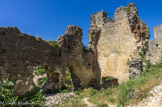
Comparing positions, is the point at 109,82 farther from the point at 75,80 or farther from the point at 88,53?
the point at 88,53

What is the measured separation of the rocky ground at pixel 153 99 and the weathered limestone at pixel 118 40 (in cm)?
432

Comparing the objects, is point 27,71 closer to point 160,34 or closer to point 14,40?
point 14,40

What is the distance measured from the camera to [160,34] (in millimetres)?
9898

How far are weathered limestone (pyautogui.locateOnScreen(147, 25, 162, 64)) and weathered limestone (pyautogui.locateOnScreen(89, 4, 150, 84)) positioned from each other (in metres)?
0.86

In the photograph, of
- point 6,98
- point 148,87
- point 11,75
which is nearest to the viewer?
point 6,98

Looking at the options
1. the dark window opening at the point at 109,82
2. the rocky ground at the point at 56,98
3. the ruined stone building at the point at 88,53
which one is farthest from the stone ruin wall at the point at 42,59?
the dark window opening at the point at 109,82

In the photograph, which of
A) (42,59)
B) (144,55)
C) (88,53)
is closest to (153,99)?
(144,55)

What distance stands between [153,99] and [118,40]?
7472 millimetres

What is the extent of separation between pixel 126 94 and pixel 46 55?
6182 mm

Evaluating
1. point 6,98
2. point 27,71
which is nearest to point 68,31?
point 27,71

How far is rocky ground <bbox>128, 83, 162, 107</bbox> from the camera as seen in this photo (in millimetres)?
5546

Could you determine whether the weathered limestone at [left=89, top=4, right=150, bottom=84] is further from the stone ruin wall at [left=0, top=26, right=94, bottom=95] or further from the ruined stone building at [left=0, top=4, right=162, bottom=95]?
the stone ruin wall at [left=0, top=26, right=94, bottom=95]

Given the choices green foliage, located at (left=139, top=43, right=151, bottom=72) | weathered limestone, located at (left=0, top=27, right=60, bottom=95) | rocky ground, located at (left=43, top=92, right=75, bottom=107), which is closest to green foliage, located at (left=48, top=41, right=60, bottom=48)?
weathered limestone, located at (left=0, top=27, right=60, bottom=95)

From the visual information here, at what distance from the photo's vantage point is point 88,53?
12.9 m
